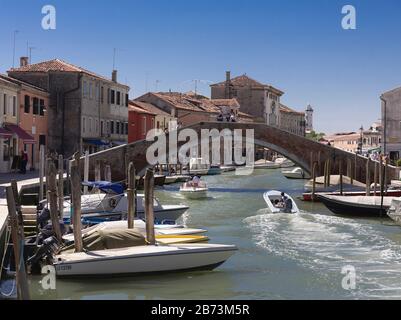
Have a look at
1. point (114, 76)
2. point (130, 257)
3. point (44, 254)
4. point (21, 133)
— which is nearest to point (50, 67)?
point (21, 133)

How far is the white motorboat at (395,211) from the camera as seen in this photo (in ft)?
65.6

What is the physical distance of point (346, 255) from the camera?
1470cm

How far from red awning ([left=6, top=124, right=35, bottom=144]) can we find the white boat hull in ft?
57.5

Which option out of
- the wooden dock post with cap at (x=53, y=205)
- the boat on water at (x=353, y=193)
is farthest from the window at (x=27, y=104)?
the wooden dock post with cap at (x=53, y=205)

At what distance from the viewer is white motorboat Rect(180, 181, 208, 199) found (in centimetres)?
2910

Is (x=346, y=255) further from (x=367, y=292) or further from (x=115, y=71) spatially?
(x=115, y=71)

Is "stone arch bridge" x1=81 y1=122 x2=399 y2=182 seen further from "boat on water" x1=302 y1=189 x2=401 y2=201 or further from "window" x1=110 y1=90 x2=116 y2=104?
"window" x1=110 y1=90 x2=116 y2=104

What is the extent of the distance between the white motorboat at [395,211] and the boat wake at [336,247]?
0.83 meters

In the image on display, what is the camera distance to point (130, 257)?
1177 centimetres

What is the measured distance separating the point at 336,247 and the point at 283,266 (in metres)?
2.59

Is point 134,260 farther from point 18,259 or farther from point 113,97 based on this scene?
point 113,97
